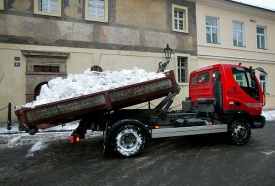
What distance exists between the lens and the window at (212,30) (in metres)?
15.2

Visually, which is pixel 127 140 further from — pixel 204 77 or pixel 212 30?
pixel 212 30

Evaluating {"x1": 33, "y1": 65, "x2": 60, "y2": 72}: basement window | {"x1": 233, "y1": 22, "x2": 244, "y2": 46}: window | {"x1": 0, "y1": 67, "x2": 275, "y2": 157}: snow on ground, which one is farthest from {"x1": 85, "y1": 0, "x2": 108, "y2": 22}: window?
{"x1": 233, "y1": 22, "x2": 244, "y2": 46}: window

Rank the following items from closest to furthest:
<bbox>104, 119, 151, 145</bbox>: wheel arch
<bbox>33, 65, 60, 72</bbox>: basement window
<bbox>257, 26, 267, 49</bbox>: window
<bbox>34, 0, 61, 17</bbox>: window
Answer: <bbox>104, 119, 151, 145</bbox>: wheel arch → <bbox>33, 65, 60, 72</bbox>: basement window → <bbox>34, 0, 61, 17</bbox>: window → <bbox>257, 26, 267, 49</bbox>: window

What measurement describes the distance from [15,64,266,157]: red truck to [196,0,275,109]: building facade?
9.03 m

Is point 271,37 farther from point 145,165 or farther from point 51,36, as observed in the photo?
point 145,165

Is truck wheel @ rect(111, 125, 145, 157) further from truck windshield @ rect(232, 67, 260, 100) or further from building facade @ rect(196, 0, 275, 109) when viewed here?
building facade @ rect(196, 0, 275, 109)

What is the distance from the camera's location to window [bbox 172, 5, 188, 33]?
558 inches

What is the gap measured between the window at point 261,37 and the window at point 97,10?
42.5 ft

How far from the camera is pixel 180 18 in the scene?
47.5 feet

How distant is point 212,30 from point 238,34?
2607 mm

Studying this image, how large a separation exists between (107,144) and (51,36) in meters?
8.68

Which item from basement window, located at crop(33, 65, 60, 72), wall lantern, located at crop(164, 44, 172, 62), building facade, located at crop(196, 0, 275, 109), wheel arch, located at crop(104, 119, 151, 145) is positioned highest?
building facade, located at crop(196, 0, 275, 109)

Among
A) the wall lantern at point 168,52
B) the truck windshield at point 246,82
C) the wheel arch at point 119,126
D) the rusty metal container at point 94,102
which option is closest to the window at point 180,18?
the wall lantern at point 168,52

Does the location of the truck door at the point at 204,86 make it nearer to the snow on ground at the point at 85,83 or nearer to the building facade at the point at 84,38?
the snow on ground at the point at 85,83
